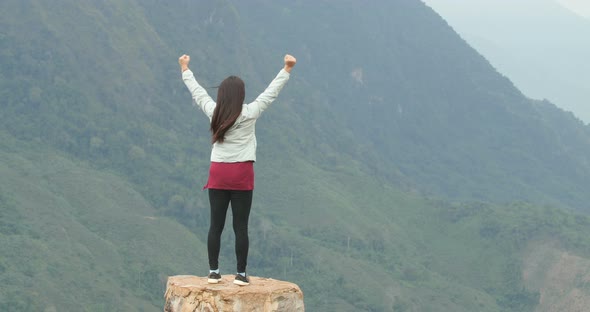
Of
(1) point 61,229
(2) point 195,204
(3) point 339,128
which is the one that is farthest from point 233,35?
(1) point 61,229

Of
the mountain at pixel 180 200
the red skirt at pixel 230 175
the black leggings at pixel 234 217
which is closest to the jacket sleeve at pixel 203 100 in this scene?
the red skirt at pixel 230 175

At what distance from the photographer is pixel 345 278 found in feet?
380

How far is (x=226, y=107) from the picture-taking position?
11.7 meters

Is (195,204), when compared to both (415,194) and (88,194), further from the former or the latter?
(415,194)

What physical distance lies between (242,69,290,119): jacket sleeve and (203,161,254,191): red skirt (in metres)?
0.57

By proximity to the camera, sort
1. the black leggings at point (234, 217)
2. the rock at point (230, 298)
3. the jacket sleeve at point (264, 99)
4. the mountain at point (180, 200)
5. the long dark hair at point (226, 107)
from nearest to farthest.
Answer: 1. the rock at point (230, 298)
2. the long dark hair at point (226, 107)
3. the jacket sleeve at point (264, 99)
4. the black leggings at point (234, 217)
5. the mountain at point (180, 200)

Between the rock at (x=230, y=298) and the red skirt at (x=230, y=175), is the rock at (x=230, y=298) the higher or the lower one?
the lower one

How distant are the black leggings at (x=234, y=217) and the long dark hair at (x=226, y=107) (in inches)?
25.9

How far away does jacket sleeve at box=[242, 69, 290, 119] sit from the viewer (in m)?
11.7

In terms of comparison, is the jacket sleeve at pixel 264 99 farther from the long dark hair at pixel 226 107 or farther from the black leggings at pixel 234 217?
the black leggings at pixel 234 217

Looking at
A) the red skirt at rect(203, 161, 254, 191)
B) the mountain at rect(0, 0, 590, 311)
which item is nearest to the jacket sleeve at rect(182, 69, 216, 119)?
the red skirt at rect(203, 161, 254, 191)

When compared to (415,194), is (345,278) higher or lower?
lower

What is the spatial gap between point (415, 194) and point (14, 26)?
6431 cm

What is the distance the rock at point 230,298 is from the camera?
1146 cm
